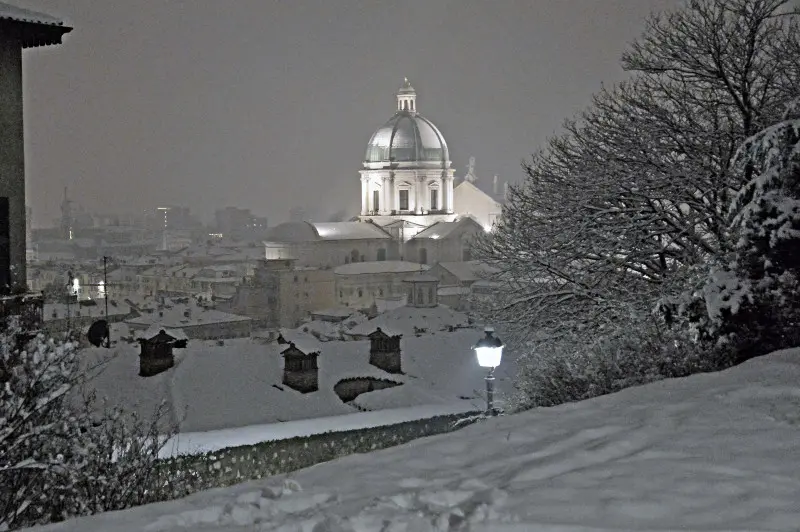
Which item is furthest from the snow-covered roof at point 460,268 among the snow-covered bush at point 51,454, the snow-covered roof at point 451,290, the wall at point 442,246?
the snow-covered bush at point 51,454

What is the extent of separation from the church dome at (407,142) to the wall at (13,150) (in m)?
66.9

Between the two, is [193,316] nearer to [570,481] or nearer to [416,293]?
[416,293]

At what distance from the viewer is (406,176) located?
7975 cm

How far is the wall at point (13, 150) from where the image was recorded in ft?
40.6

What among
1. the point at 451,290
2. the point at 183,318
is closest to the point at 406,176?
the point at 451,290

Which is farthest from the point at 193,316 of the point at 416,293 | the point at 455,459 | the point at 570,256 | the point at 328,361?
the point at 455,459

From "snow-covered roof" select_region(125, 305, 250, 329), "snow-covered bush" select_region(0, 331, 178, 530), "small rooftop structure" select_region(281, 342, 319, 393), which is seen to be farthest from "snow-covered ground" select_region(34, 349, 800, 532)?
"snow-covered roof" select_region(125, 305, 250, 329)

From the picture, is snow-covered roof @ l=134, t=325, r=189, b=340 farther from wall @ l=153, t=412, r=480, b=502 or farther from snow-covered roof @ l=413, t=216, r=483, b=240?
snow-covered roof @ l=413, t=216, r=483, b=240

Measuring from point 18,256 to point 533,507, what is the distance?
954 cm

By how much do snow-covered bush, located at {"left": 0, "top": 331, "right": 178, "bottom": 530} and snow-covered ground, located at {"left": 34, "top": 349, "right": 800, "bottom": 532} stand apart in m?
2.19

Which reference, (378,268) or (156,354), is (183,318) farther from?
(156,354)

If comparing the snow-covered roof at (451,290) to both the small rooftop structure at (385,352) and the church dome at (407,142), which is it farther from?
the small rooftop structure at (385,352)

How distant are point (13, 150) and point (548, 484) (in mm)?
9717

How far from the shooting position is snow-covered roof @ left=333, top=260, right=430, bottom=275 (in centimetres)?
7494
